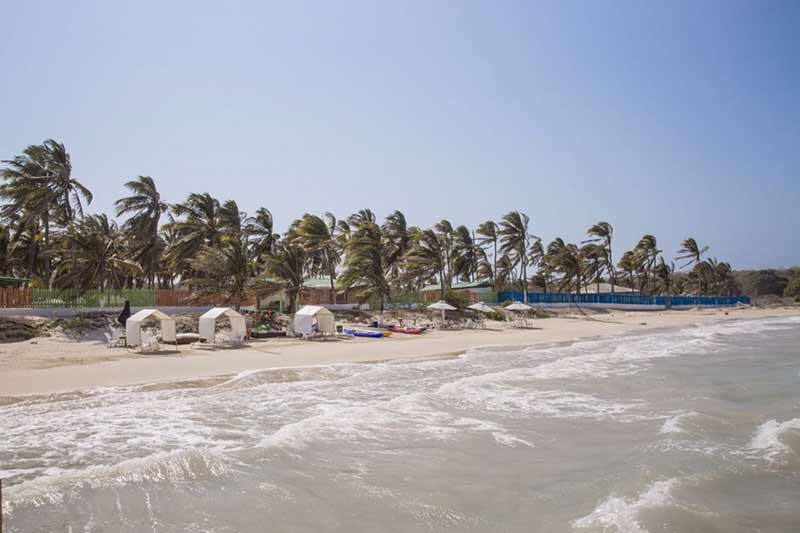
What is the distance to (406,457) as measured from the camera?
8.00m

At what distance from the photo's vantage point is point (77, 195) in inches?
1233

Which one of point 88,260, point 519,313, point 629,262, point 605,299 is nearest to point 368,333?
point 88,260

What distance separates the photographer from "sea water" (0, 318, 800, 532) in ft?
19.3

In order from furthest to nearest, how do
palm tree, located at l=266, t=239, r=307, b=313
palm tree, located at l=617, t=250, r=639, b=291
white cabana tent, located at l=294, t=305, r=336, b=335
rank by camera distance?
palm tree, located at l=617, t=250, r=639, b=291 < palm tree, located at l=266, t=239, r=307, b=313 < white cabana tent, located at l=294, t=305, r=336, b=335

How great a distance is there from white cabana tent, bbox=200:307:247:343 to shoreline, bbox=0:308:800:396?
0.75m

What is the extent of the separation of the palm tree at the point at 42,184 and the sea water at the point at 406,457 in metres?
21.5

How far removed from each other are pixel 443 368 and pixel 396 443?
9.28 metres

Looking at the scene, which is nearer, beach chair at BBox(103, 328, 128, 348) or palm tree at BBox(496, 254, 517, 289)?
beach chair at BBox(103, 328, 128, 348)

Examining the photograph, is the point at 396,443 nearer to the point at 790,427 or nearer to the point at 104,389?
the point at 790,427

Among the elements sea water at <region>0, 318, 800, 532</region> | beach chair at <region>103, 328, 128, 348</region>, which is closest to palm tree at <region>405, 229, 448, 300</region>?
beach chair at <region>103, 328, 128, 348</region>

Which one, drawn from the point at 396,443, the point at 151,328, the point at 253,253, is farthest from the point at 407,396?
the point at 253,253

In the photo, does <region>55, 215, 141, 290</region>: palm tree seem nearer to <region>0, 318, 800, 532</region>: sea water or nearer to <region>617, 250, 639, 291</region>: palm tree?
<region>0, 318, 800, 532</region>: sea water

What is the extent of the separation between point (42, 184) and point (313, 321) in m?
17.0

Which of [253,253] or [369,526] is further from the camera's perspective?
[253,253]
